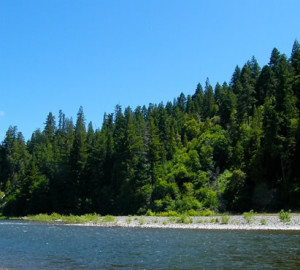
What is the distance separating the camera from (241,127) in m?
75.1

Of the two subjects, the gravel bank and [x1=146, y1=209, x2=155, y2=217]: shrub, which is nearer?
the gravel bank

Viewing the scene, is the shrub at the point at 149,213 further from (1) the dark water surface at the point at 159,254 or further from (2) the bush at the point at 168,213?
(1) the dark water surface at the point at 159,254

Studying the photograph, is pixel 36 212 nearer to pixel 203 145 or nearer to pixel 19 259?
pixel 203 145

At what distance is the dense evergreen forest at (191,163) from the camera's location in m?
58.3

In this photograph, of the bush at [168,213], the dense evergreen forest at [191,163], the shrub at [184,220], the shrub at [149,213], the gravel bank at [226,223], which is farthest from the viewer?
the shrub at [149,213]

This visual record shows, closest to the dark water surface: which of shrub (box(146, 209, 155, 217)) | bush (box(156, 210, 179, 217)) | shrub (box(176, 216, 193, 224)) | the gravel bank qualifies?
the gravel bank

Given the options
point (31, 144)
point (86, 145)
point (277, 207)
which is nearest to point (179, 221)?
point (277, 207)

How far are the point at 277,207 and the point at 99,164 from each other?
54.5 meters

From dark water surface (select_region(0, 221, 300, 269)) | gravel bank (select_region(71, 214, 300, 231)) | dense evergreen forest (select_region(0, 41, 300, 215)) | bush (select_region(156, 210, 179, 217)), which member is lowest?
dark water surface (select_region(0, 221, 300, 269))

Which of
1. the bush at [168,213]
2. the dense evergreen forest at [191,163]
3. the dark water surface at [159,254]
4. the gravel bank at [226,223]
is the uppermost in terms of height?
the dense evergreen forest at [191,163]

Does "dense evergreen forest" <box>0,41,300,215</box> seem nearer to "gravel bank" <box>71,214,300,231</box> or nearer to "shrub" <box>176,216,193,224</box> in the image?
"gravel bank" <box>71,214,300,231</box>

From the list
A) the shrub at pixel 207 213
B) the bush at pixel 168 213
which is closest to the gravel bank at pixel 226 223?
the shrub at pixel 207 213

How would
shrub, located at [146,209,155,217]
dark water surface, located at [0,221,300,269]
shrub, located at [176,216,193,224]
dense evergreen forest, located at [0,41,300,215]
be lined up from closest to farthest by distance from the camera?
dark water surface, located at [0,221,300,269]
shrub, located at [176,216,193,224]
dense evergreen forest, located at [0,41,300,215]
shrub, located at [146,209,155,217]

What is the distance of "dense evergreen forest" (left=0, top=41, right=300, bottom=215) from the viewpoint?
5828cm
